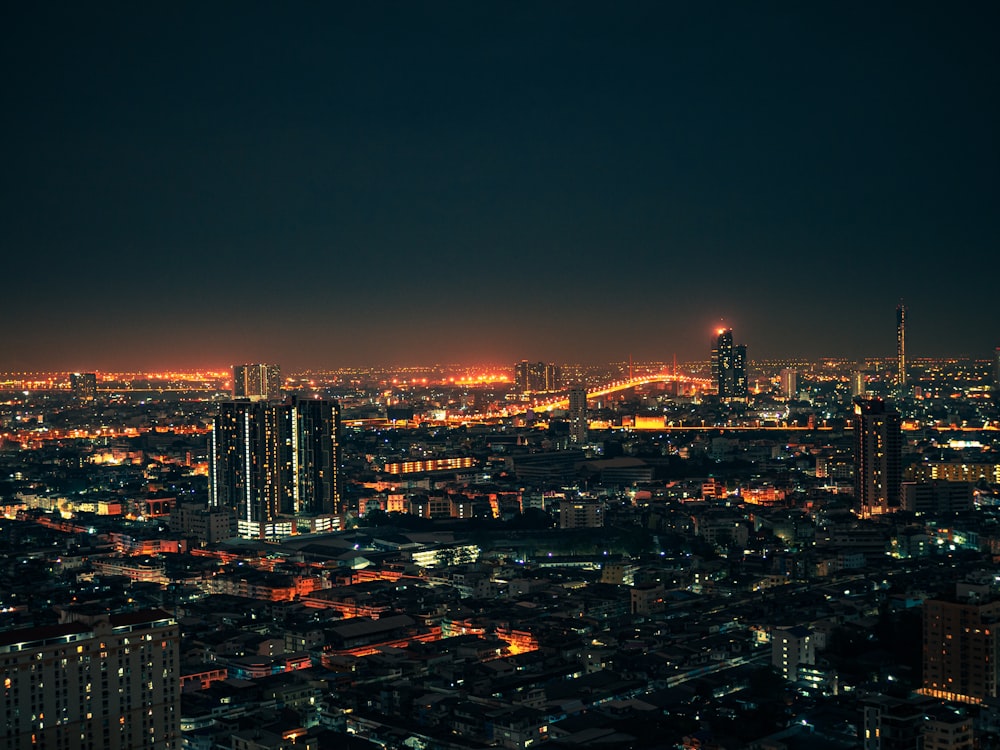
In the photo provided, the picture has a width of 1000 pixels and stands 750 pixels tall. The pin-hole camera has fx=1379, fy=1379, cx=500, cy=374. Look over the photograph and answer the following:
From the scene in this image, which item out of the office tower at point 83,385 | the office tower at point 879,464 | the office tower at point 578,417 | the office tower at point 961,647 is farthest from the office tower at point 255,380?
the office tower at point 961,647

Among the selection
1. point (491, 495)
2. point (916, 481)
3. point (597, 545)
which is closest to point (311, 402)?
point (491, 495)

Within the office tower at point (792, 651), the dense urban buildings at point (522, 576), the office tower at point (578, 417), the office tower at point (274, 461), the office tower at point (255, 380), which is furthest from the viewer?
the office tower at point (255, 380)

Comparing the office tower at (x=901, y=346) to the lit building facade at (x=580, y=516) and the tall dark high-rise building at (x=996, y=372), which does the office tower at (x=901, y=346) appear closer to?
the tall dark high-rise building at (x=996, y=372)

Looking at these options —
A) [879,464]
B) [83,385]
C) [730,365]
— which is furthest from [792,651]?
[83,385]

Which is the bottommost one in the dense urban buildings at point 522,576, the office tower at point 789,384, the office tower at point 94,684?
the dense urban buildings at point 522,576

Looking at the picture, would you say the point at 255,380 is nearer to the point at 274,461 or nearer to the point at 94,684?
the point at 274,461

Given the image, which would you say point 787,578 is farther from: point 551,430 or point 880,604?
point 551,430
